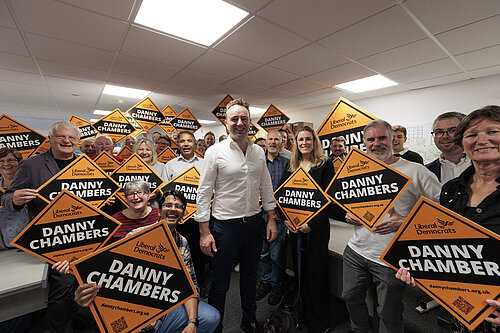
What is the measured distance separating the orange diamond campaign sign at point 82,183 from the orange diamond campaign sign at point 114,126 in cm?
221

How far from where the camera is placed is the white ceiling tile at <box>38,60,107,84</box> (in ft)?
12.3

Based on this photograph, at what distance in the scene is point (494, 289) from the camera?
0.81m

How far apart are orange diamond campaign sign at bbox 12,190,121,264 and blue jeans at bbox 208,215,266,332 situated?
2.43ft

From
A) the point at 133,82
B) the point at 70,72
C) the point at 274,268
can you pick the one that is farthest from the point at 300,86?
the point at 70,72

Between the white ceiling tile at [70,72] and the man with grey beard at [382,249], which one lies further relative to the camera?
the white ceiling tile at [70,72]

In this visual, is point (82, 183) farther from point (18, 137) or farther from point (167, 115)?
point (167, 115)

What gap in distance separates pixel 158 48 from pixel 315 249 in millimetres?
3342

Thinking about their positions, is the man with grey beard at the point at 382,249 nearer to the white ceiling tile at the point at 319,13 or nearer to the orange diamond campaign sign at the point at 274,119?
the white ceiling tile at the point at 319,13

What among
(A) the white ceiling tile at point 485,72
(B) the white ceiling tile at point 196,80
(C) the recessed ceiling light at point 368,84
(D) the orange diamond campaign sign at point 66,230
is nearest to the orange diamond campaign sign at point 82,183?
(D) the orange diamond campaign sign at point 66,230

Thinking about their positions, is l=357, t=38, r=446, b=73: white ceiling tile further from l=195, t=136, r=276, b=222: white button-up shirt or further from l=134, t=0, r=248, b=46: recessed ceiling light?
l=195, t=136, r=276, b=222: white button-up shirt

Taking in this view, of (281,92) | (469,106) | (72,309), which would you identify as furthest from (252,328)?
(469,106)

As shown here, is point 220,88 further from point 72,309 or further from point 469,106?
point 469,106

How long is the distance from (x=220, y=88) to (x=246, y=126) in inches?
146

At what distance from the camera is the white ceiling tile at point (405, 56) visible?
3.01 metres
